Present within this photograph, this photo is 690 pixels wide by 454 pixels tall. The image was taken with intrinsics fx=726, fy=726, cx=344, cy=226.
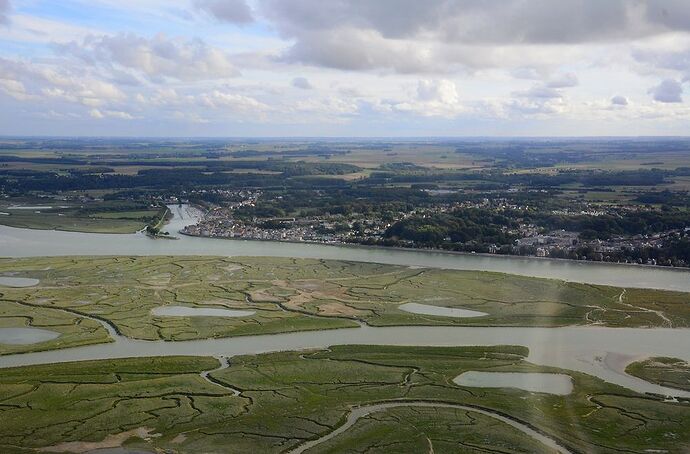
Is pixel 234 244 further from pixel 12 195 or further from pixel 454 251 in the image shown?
pixel 12 195

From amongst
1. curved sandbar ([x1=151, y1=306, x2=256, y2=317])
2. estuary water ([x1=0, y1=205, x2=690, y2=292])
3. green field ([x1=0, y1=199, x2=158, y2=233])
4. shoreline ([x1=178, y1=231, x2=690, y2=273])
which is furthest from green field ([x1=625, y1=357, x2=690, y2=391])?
green field ([x1=0, y1=199, x2=158, y2=233])

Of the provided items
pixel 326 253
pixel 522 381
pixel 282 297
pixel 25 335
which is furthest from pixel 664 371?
pixel 326 253

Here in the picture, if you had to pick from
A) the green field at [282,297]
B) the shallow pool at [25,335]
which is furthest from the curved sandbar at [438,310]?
the shallow pool at [25,335]

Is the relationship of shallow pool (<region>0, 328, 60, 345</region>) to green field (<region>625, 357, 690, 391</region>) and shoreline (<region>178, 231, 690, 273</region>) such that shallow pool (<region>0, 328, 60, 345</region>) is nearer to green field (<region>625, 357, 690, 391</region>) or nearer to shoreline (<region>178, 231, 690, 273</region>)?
green field (<region>625, 357, 690, 391</region>)

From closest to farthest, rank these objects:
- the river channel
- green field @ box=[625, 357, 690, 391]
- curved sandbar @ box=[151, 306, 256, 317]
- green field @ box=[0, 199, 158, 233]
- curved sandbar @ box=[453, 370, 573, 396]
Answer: curved sandbar @ box=[453, 370, 573, 396] → green field @ box=[625, 357, 690, 391] → the river channel → curved sandbar @ box=[151, 306, 256, 317] → green field @ box=[0, 199, 158, 233]

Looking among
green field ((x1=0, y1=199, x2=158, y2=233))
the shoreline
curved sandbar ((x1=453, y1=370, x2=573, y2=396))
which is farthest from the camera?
green field ((x1=0, y1=199, x2=158, y2=233))

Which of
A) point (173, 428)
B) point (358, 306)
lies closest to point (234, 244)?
point (358, 306)
